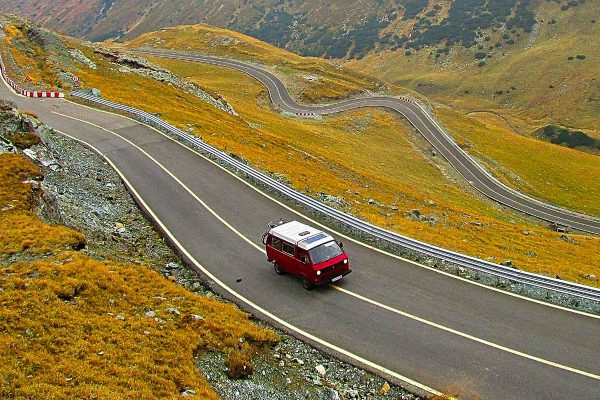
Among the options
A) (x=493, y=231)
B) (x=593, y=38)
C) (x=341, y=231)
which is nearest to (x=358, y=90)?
(x=493, y=231)

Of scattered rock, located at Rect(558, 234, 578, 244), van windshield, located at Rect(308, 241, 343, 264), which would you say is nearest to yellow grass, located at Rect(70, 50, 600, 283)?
scattered rock, located at Rect(558, 234, 578, 244)

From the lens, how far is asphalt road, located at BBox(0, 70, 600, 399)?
1511 centimetres

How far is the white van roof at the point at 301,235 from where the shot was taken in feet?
66.9

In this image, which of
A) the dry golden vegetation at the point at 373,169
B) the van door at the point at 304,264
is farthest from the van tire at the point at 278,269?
Result: the dry golden vegetation at the point at 373,169

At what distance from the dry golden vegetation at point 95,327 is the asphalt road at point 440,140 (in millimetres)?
52144

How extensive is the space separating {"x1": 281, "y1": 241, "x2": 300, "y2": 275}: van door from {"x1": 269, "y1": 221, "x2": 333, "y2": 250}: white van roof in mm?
273

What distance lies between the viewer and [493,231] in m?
35.5

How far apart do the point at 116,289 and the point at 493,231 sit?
92.9ft

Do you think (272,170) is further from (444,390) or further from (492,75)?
(492,75)

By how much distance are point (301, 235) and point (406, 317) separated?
5828 millimetres

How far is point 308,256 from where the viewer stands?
1994 cm

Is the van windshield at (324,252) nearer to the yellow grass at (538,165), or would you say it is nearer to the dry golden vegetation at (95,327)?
the dry golden vegetation at (95,327)

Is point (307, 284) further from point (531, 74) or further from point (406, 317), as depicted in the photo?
point (531, 74)

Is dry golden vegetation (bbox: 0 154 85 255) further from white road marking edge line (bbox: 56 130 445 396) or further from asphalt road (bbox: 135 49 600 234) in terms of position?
asphalt road (bbox: 135 49 600 234)
